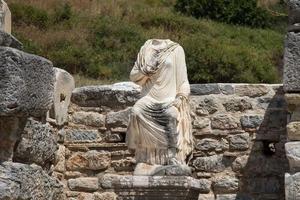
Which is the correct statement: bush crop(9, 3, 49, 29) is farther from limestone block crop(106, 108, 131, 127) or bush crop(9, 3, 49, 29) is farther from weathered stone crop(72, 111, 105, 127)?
limestone block crop(106, 108, 131, 127)

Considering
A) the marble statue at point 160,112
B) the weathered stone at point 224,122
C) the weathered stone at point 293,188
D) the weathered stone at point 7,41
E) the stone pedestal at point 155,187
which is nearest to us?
the weathered stone at point 7,41

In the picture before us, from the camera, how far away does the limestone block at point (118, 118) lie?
750cm

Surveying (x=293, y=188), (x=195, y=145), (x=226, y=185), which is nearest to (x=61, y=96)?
(x=195, y=145)

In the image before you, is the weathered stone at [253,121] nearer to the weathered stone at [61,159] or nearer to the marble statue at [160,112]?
the marble statue at [160,112]

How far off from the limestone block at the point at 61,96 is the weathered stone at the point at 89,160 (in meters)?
0.40

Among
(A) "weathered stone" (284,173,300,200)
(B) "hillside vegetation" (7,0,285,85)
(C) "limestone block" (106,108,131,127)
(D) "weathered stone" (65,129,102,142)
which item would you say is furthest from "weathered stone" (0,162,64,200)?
(B) "hillside vegetation" (7,0,285,85)

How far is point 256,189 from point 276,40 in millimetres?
16006

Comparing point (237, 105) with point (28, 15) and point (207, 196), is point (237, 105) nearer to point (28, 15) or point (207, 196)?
point (207, 196)

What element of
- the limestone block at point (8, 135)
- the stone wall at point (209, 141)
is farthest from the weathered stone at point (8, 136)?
the stone wall at point (209, 141)

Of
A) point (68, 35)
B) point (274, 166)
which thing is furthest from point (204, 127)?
point (68, 35)

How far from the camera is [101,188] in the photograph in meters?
7.49

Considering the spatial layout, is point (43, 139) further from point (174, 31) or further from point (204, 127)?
point (174, 31)

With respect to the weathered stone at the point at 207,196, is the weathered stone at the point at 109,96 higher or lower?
higher

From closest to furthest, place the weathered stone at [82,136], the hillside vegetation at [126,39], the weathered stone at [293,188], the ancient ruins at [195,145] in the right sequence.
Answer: the weathered stone at [293,188] < the ancient ruins at [195,145] < the weathered stone at [82,136] < the hillside vegetation at [126,39]
